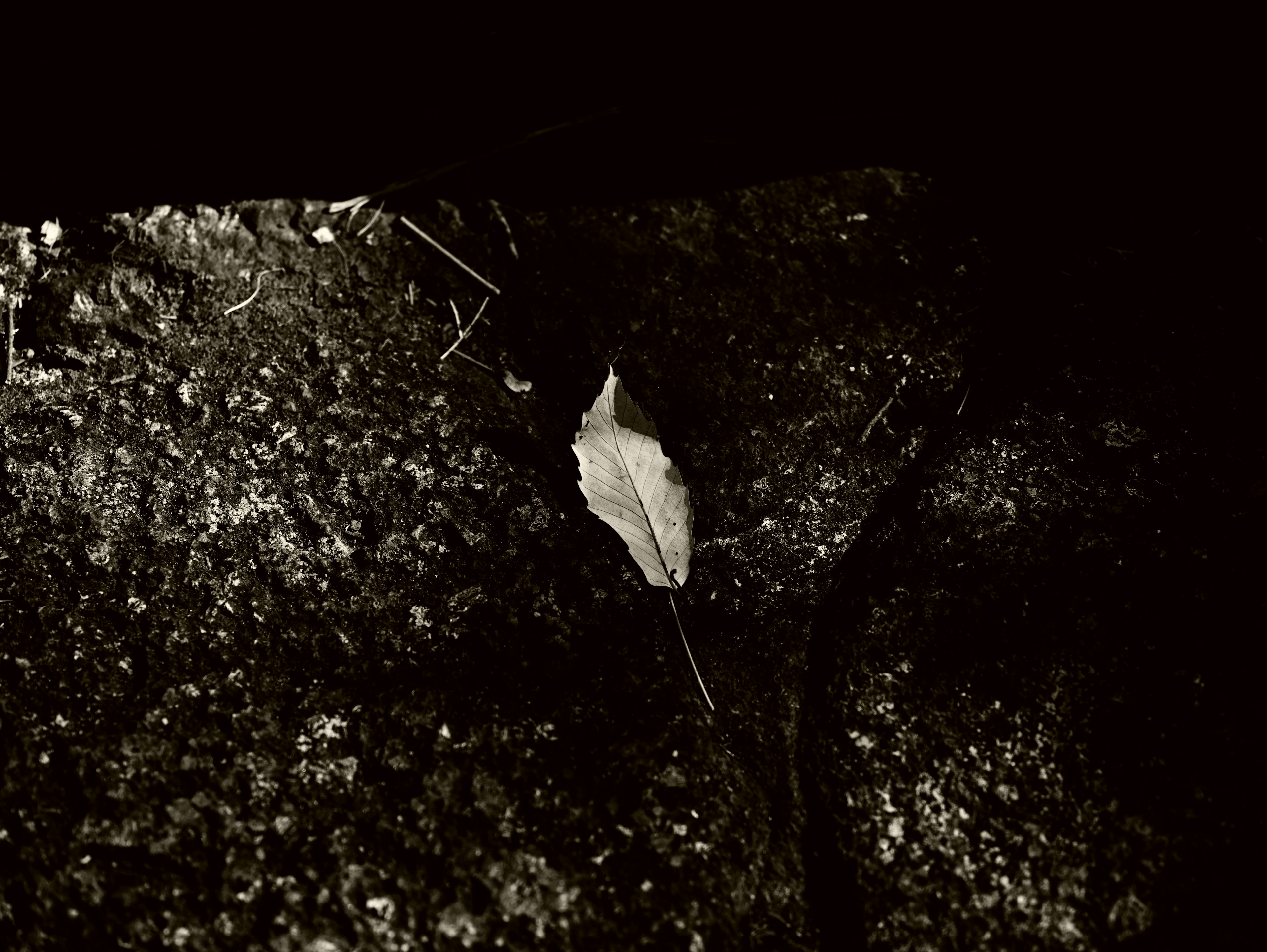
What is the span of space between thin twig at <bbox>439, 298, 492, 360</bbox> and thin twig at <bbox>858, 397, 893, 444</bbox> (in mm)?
603

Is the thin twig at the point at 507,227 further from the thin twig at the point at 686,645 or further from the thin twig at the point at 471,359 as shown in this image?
the thin twig at the point at 686,645

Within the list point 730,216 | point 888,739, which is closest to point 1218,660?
point 888,739

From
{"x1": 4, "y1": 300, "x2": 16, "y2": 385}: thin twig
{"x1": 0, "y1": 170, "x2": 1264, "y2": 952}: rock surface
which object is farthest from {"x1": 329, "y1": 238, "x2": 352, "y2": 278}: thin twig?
{"x1": 4, "y1": 300, "x2": 16, "y2": 385}: thin twig

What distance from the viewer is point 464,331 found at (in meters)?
1.38

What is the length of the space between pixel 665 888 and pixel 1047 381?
0.93 m

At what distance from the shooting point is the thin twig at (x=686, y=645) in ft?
3.68

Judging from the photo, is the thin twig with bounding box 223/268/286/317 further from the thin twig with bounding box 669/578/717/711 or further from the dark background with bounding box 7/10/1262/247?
the thin twig with bounding box 669/578/717/711

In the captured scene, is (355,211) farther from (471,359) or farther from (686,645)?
(686,645)

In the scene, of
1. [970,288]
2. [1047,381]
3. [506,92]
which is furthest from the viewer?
[506,92]

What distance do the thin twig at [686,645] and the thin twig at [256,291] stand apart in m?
0.84

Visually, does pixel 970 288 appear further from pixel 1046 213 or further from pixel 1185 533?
pixel 1185 533

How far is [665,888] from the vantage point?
3.24 feet

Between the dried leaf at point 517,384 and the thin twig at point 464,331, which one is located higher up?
the thin twig at point 464,331

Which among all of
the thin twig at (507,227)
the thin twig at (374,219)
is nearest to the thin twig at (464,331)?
the thin twig at (507,227)
